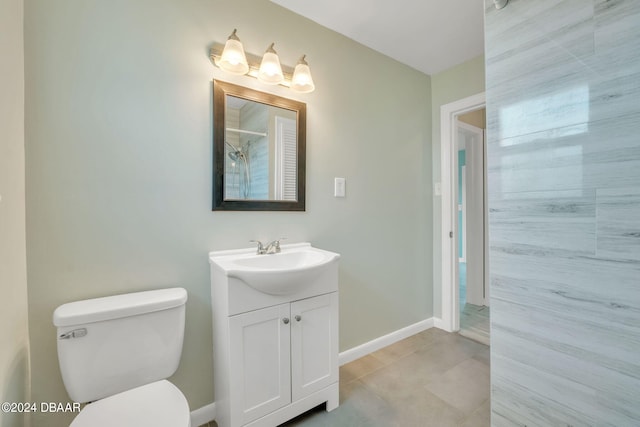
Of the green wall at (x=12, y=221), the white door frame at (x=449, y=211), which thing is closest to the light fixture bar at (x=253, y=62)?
the green wall at (x=12, y=221)

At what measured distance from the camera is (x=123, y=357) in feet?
3.46

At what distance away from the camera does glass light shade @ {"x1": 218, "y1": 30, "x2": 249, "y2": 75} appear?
1.36 metres

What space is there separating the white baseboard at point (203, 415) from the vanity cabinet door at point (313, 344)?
484 millimetres

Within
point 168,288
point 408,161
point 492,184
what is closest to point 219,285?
point 168,288

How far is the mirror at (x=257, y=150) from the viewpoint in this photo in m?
1.44

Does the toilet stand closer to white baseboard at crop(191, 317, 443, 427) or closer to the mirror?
white baseboard at crop(191, 317, 443, 427)

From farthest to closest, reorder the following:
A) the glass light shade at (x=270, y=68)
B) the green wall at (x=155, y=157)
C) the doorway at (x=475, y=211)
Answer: the doorway at (x=475, y=211) < the glass light shade at (x=270, y=68) < the green wall at (x=155, y=157)

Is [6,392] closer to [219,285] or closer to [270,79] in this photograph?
[219,285]

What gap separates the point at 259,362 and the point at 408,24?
2.35m

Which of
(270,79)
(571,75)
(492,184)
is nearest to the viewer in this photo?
(571,75)

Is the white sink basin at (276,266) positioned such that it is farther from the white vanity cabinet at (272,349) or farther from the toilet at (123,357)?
the toilet at (123,357)

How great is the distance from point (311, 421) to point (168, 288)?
106cm

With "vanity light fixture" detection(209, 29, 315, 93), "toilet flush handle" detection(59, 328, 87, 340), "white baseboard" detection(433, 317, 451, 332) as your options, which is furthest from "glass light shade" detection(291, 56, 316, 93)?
"white baseboard" detection(433, 317, 451, 332)

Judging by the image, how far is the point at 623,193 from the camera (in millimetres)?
901
